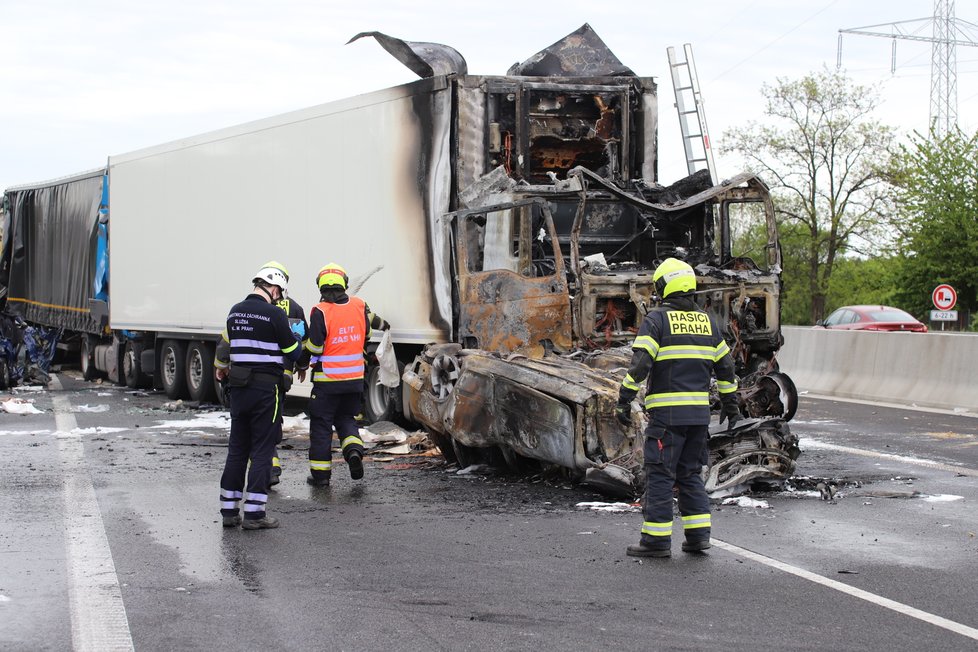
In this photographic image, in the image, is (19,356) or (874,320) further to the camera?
(874,320)

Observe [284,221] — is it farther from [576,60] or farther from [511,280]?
[511,280]

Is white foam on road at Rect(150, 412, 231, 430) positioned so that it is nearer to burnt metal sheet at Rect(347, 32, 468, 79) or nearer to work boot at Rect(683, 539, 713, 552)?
burnt metal sheet at Rect(347, 32, 468, 79)

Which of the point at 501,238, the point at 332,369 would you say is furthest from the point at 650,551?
the point at 501,238

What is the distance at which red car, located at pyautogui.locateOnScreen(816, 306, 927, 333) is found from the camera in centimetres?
2522

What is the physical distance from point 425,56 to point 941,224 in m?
28.6

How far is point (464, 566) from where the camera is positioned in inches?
261


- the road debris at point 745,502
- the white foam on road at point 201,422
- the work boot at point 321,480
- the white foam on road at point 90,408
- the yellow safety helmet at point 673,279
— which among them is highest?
the yellow safety helmet at point 673,279

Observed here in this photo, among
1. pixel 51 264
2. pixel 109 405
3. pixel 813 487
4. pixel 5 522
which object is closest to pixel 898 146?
pixel 51 264

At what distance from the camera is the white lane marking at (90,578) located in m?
5.19

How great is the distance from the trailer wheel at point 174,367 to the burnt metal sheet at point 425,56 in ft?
23.1

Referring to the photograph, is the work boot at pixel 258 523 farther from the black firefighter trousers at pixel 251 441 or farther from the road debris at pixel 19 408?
the road debris at pixel 19 408

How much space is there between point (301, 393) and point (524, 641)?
33.8 feet

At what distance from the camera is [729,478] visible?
869cm

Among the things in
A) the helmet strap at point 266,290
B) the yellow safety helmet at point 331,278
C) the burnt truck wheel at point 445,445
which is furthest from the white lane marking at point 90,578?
the burnt truck wheel at point 445,445
